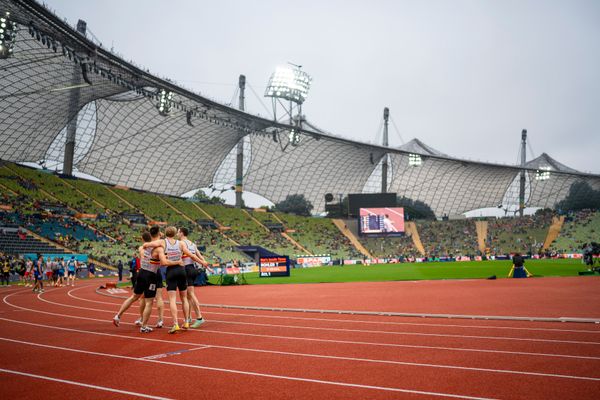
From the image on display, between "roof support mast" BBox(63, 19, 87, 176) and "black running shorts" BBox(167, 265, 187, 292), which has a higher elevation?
"roof support mast" BBox(63, 19, 87, 176)

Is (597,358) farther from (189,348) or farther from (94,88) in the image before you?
(94,88)

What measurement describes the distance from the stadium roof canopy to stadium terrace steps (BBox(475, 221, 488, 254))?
987cm

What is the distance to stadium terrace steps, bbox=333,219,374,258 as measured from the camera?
70.9 m

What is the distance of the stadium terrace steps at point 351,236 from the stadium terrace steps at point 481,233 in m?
17.4

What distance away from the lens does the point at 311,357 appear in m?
6.50

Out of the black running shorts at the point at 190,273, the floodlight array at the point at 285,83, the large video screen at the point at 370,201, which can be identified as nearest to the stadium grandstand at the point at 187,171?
the floodlight array at the point at 285,83

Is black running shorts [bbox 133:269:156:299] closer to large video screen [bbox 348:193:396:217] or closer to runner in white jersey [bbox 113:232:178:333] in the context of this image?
runner in white jersey [bbox 113:232:178:333]

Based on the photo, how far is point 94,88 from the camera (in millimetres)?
44906

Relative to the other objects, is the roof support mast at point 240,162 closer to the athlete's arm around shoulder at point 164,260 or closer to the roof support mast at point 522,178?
the roof support mast at point 522,178

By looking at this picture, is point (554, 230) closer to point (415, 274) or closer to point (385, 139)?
point (385, 139)

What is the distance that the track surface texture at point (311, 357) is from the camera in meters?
4.93

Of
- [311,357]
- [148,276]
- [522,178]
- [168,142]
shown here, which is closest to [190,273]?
[148,276]

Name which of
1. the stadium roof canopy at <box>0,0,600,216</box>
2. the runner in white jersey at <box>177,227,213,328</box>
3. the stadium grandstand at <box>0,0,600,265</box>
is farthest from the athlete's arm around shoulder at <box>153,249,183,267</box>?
the stadium roof canopy at <box>0,0,600,216</box>

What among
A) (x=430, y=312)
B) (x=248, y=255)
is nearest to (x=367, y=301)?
(x=430, y=312)
